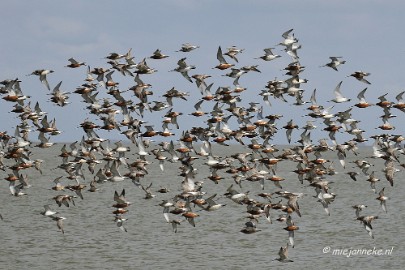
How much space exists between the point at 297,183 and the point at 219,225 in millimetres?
53824

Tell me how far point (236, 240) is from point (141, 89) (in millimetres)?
20691

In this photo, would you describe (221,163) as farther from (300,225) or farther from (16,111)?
(300,225)

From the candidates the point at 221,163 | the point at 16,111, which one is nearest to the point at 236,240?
the point at 221,163

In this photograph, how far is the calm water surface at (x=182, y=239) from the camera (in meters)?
57.5

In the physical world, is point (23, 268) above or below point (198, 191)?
below

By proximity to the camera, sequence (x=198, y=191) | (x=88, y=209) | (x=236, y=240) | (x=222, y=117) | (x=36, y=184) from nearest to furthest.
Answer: (x=198, y=191) → (x=222, y=117) → (x=236, y=240) → (x=88, y=209) → (x=36, y=184)

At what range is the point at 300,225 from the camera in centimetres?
7644

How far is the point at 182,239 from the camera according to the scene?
67625mm

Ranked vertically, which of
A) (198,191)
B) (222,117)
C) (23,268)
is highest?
(222,117)

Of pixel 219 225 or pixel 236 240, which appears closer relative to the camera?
pixel 236 240

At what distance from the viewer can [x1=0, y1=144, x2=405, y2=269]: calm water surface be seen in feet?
189

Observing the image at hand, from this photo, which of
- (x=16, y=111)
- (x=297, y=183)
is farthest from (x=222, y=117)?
(x=297, y=183)

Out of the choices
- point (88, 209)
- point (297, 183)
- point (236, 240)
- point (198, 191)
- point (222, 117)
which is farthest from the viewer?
point (297, 183)

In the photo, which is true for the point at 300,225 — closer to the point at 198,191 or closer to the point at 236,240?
the point at 236,240
